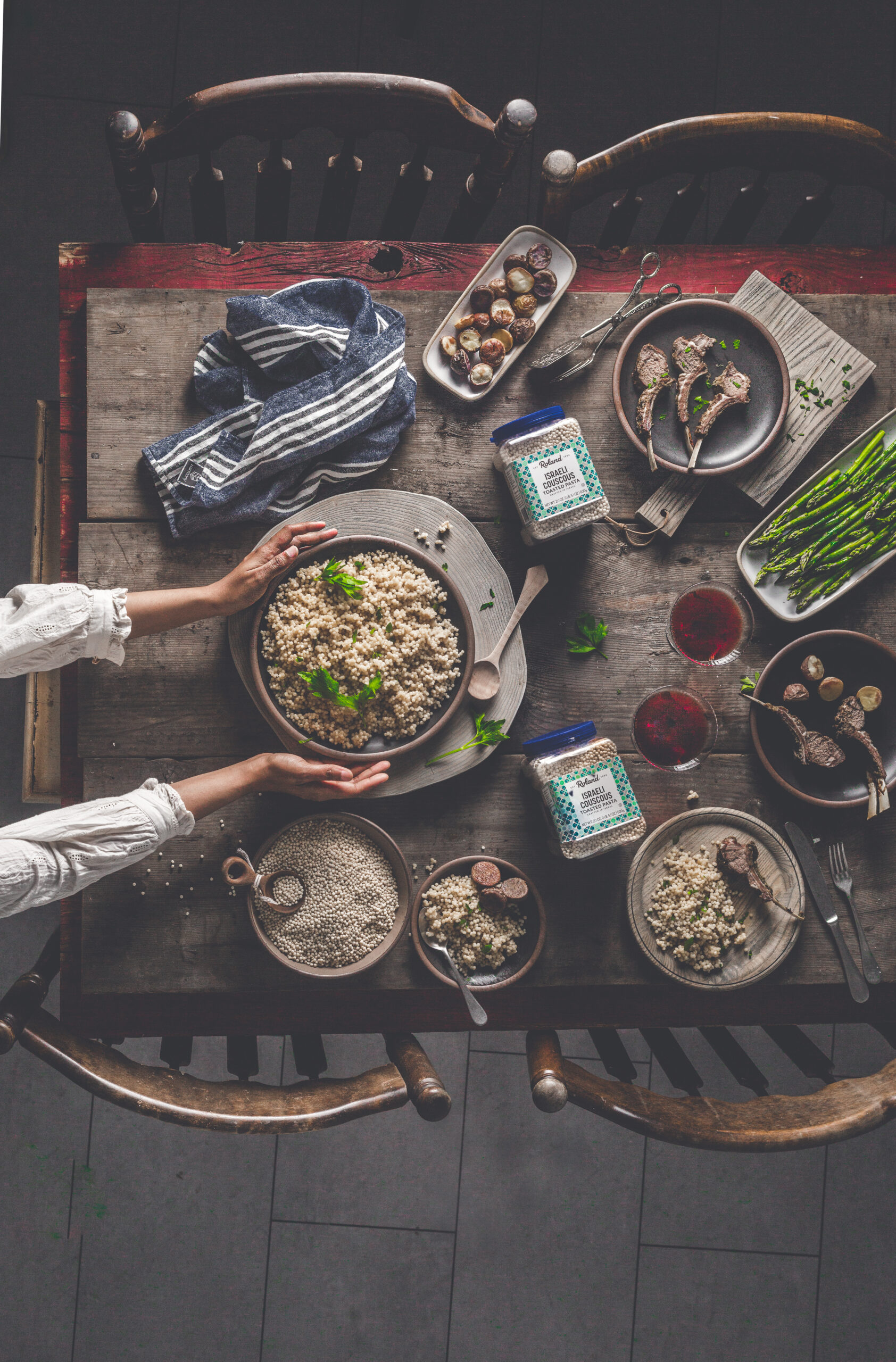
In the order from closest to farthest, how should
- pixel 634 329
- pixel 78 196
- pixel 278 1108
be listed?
pixel 278 1108 < pixel 634 329 < pixel 78 196

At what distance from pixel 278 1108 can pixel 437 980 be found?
426 mm

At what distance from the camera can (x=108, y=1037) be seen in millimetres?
2055

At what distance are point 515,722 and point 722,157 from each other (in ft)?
4.44

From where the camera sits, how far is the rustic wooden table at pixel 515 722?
198 cm

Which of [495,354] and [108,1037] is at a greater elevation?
[495,354]

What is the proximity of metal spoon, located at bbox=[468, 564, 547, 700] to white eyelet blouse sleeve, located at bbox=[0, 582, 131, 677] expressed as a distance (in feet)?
2.46

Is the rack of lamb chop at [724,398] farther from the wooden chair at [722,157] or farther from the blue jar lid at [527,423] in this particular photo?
the wooden chair at [722,157]

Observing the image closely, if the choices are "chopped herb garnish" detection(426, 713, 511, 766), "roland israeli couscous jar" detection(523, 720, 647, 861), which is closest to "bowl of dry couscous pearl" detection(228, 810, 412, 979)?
"chopped herb garnish" detection(426, 713, 511, 766)

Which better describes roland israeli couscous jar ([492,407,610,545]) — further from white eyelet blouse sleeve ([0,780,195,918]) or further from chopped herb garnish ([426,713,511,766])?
white eyelet blouse sleeve ([0,780,195,918])

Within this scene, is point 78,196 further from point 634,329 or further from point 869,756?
point 869,756

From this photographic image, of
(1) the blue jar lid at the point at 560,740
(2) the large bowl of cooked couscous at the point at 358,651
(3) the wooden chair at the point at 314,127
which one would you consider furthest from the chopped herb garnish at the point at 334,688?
(3) the wooden chair at the point at 314,127

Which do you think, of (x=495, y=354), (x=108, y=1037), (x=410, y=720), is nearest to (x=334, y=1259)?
(x=108, y=1037)

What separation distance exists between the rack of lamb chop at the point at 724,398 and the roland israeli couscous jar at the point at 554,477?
260 mm

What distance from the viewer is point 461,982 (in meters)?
1.94
